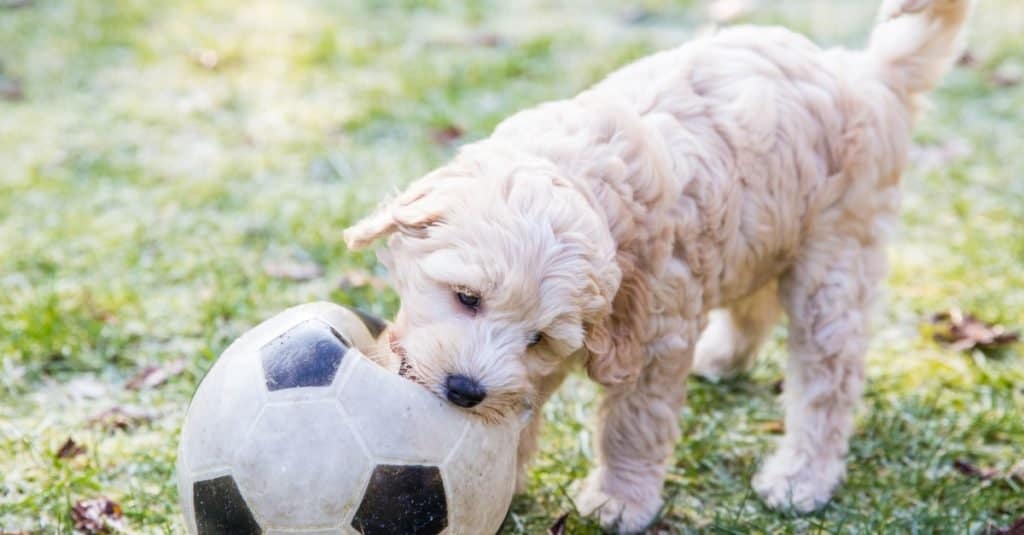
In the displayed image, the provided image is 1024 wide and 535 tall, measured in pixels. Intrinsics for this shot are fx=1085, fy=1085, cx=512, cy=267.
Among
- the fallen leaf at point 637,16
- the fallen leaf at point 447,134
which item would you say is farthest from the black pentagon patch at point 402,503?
the fallen leaf at point 637,16

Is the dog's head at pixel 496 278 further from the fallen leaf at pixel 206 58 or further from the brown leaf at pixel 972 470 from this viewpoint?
the fallen leaf at pixel 206 58

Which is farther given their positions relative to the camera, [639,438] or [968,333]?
[968,333]

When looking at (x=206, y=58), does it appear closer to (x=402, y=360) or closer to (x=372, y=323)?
(x=372, y=323)

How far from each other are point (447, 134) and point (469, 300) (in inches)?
133

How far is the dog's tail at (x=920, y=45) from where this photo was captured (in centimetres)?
353

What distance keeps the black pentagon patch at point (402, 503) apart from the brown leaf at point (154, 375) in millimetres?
1680

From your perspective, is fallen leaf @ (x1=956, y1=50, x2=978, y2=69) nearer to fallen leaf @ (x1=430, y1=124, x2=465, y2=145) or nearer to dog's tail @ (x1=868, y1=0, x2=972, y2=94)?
fallen leaf @ (x1=430, y1=124, x2=465, y2=145)

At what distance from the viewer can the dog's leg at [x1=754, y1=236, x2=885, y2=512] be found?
3.49 meters

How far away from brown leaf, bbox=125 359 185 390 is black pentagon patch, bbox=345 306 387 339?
3.99 ft

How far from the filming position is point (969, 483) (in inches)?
139

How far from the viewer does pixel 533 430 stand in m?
3.29

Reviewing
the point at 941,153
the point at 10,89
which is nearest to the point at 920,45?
the point at 941,153

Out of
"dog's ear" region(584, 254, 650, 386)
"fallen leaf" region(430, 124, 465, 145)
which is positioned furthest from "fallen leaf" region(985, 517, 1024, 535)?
"fallen leaf" region(430, 124, 465, 145)

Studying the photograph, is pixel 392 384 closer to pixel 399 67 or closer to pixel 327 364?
pixel 327 364
